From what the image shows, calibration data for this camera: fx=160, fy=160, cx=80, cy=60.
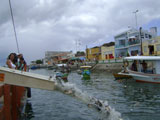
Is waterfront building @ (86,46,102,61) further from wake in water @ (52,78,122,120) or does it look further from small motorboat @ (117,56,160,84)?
wake in water @ (52,78,122,120)

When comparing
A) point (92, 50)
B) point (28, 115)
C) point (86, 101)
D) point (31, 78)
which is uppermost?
point (92, 50)

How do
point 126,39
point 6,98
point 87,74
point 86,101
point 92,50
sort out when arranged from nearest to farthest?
1. point 6,98
2. point 86,101
3. point 87,74
4. point 126,39
5. point 92,50

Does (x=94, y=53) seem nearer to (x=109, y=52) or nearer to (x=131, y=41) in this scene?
(x=109, y=52)

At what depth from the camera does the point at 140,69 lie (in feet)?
66.6

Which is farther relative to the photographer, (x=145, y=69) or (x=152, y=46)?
(x=152, y=46)

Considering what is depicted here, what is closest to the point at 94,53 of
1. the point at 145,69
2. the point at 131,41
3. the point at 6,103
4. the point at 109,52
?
the point at 109,52

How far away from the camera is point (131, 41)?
4431 cm

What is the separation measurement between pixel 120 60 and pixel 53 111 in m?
33.1

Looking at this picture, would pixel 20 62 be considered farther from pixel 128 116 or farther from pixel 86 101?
pixel 128 116

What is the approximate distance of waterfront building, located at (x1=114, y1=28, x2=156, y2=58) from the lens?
140ft

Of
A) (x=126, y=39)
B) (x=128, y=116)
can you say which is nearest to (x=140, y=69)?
(x=128, y=116)

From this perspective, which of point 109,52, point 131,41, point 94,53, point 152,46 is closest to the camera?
point 152,46

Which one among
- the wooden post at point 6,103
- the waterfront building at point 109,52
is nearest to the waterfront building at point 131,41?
the waterfront building at point 109,52

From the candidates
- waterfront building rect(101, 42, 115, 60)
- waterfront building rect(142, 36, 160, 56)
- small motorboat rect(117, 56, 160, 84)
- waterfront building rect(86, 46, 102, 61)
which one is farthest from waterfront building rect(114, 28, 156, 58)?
small motorboat rect(117, 56, 160, 84)
